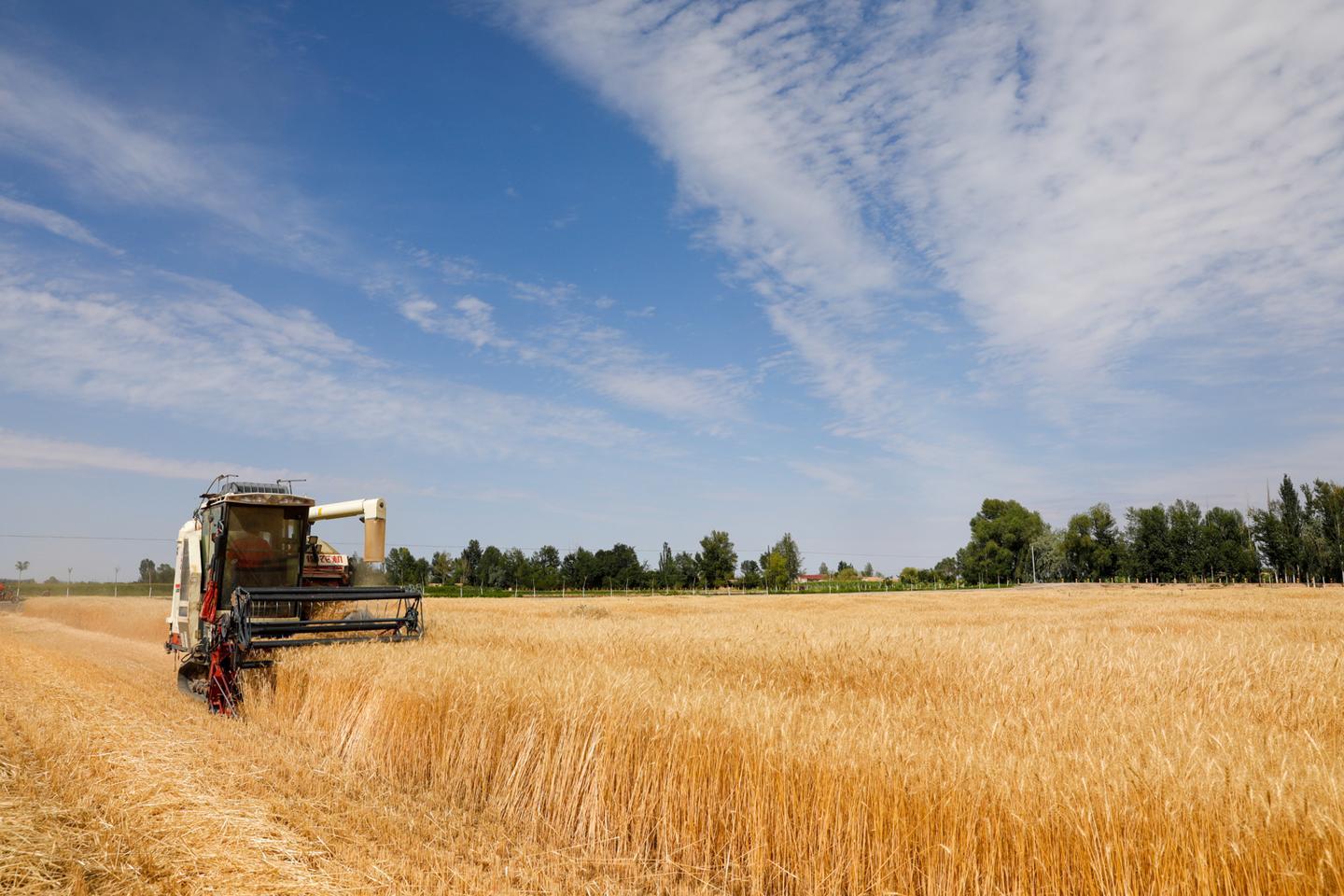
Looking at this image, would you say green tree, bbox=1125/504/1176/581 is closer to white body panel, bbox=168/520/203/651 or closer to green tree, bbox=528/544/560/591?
green tree, bbox=528/544/560/591

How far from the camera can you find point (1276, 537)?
9275 centimetres

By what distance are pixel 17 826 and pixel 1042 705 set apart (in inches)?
286

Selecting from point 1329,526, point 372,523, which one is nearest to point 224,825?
point 372,523

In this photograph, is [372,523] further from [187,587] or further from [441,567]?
[441,567]

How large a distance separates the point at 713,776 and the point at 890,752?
125cm

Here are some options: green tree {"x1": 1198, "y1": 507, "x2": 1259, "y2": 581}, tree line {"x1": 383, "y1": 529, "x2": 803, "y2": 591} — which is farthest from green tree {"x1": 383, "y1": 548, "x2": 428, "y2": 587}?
green tree {"x1": 1198, "y1": 507, "x2": 1259, "y2": 581}

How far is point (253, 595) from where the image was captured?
10.4m

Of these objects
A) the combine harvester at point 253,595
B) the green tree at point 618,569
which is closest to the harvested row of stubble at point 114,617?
the combine harvester at point 253,595

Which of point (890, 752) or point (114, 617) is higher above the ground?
point (890, 752)

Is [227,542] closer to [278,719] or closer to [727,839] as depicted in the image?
[278,719]

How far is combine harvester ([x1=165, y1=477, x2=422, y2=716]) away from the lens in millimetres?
10484

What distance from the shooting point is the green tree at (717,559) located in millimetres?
85875

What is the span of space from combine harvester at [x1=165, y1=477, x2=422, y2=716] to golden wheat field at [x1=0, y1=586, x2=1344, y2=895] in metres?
0.94

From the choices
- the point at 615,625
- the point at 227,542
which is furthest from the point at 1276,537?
the point at 227,542
